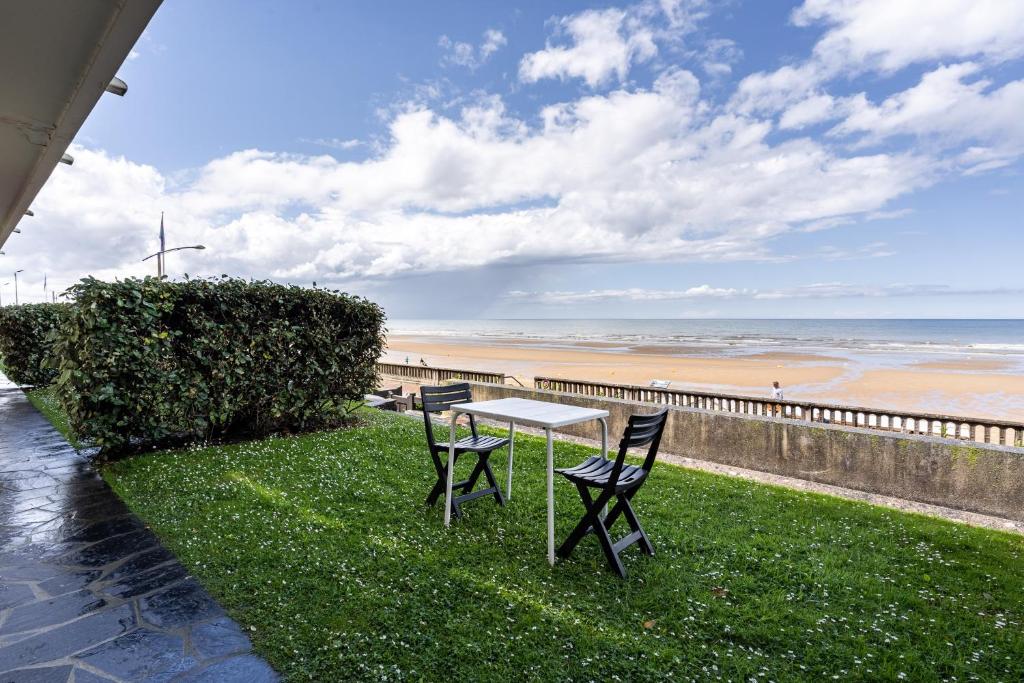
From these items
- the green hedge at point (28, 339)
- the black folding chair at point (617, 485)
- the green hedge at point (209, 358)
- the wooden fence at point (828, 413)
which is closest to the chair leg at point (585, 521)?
the black folding chair at point (617, 485)

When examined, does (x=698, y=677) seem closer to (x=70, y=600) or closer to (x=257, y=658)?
(x=257, y=658)

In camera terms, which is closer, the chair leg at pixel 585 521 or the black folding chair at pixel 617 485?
the black folding chair at pixel 617 485

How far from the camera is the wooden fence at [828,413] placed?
18.6 ft

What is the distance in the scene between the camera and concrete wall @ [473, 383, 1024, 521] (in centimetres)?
438

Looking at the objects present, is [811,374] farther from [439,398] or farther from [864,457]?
[439,398]

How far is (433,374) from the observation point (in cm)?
1438

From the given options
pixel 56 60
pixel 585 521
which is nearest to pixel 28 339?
pixel 56 60

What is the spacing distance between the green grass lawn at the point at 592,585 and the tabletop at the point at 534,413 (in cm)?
86

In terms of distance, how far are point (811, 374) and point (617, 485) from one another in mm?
22305

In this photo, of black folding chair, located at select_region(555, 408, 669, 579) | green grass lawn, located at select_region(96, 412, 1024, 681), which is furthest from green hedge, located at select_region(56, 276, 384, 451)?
black folding chair, located at select_region(555, 408, 669, 579)

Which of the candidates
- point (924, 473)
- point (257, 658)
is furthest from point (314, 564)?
point (924, 473)

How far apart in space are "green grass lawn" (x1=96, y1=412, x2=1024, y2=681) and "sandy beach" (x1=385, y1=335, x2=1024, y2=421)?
1299 cm

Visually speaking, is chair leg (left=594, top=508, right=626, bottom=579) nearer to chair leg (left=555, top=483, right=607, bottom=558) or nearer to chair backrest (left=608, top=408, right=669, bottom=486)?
chair leg (left=555, top=483, right=607, bottom=558)

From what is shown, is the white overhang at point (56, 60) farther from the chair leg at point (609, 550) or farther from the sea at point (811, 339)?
the sea at point (811, 339)
